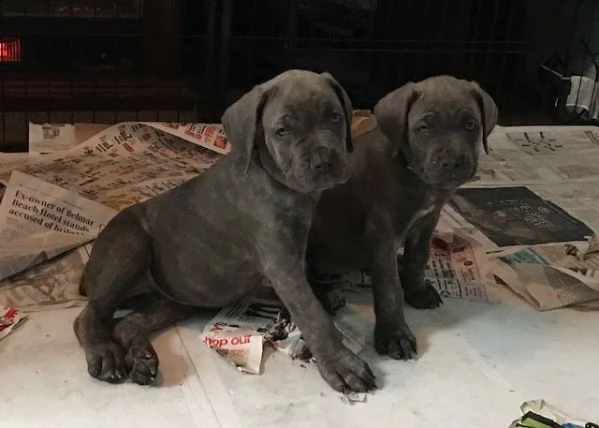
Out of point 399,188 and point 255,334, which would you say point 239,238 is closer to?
point 255,334

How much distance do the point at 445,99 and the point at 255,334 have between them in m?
0.50

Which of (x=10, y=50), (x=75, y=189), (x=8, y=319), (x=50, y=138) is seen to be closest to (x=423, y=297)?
(x=8, y=319)

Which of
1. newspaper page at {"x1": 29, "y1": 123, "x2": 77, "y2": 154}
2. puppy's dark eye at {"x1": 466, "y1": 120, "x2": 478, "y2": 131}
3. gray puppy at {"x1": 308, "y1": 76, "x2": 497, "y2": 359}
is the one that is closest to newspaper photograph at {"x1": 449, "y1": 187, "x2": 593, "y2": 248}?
gray puppy at {"x1": 308, "y1": 76, "x2": 497, "y2": 359}

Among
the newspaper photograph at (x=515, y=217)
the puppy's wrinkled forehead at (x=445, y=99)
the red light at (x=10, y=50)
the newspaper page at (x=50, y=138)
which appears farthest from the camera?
the red light at (x=10, y=50)

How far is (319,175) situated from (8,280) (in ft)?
2.26

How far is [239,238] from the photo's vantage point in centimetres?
154

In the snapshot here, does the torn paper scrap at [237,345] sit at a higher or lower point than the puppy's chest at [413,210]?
lower

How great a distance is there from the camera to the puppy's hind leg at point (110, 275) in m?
1.52

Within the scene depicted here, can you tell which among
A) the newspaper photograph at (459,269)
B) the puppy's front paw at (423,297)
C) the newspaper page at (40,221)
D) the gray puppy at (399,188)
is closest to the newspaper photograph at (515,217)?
the newspaper photograph at (459,269)

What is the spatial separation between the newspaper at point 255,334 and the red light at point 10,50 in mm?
1390

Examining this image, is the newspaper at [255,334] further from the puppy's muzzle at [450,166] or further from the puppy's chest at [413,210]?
A: the puppy's muzzle at [450,166]

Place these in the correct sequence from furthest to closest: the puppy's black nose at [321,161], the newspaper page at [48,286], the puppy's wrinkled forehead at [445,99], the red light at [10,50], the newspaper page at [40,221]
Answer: the red light at [10,50], the newspaper page at [40,221], the newspaper page at [48,286], the puppy's wrinkled forehead at [445,99], the puppy's black nose at [321,161]

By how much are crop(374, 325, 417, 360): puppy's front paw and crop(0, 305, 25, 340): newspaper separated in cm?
61

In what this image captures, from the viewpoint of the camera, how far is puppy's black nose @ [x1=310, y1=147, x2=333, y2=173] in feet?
4.51
